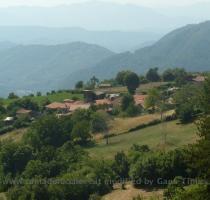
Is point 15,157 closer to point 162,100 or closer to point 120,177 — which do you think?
point 120,177

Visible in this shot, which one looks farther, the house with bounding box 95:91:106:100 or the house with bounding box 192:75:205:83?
the house with bounding box 192:75:205:83

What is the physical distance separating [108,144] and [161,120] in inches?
352

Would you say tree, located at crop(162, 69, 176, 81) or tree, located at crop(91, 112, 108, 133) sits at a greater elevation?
tree, located at crop(162, 69, 176, 81)

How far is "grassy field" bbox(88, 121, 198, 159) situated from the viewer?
5659 centimetres

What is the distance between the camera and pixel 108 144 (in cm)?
6216

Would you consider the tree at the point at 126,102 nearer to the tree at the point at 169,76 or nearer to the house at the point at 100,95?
the house at the point at 100,95

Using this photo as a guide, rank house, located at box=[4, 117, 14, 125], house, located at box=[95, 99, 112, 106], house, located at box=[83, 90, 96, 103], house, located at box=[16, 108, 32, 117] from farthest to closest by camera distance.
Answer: house, located at box=[83, 90, 96, 103]
house, located at box=[16, 108, 32, 117]
house, located at box=[95, 99, 112, 106]
house, located at box=[4, 117, 14, 125]

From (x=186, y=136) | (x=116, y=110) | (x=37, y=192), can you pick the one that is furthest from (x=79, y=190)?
(x=116, y=110)

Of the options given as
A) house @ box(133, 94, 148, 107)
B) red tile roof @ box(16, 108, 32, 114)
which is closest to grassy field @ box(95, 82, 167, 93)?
Result: house @ box(133, 94, 148, 107)

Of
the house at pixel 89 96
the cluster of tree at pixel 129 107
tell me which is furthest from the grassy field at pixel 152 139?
the house at pixel 89 96

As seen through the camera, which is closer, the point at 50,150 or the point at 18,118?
the point at 50,150

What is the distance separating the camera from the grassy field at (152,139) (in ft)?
186

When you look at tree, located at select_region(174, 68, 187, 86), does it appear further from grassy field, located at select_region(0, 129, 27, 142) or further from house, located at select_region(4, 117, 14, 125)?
grassy field, located at select_region(0, 129, 27, 142)

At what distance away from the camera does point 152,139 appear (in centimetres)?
5981
